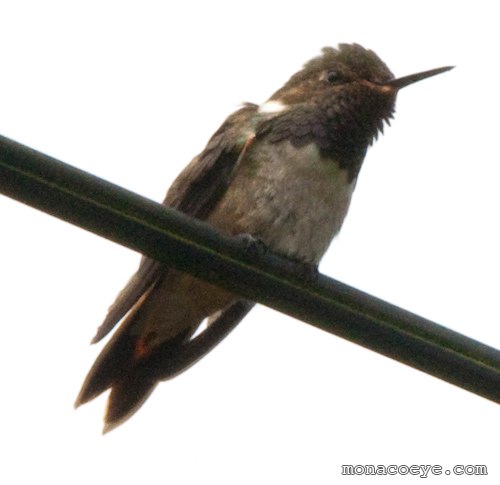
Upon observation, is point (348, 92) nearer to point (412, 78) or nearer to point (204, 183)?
point (412, 78)

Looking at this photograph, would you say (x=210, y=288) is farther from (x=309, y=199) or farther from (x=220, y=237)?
(x=220, y=237)

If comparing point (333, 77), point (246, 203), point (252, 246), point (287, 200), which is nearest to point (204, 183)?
point (246, 203)

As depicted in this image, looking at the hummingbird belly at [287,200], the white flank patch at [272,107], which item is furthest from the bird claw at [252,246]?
the white flank patch at [272,107]

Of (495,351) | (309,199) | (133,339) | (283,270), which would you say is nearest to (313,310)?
(283,270)

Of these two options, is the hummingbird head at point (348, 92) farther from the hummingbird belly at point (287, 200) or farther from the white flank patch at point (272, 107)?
the hummingbird belly at point (287, 200)

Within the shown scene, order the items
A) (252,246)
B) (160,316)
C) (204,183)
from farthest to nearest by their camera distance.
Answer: (160,316)
(204,183)
(252,246)

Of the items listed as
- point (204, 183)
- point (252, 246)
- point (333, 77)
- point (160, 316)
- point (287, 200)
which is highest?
point (333, 77)

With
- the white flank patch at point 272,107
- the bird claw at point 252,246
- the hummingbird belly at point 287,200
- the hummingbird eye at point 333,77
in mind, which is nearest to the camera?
the bird claw at point 252,246
